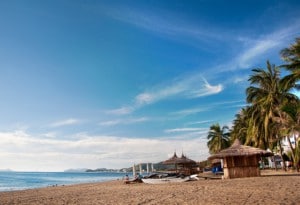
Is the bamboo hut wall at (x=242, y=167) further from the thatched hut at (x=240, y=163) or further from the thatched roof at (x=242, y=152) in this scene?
the thatched roof at (x=242, y=152)

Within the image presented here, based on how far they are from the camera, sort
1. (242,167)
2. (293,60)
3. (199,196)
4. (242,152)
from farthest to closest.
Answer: (242,167) → (242,152) → (293,60) → (199,196)

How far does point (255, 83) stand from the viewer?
25.7m

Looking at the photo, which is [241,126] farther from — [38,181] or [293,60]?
[38,181]

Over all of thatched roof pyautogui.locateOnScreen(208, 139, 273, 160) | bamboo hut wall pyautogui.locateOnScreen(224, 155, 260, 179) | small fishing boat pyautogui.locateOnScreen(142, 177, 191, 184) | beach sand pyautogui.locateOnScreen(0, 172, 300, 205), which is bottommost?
beach sand pyautogui.locateOnScreen(0, 172, 300, 205)

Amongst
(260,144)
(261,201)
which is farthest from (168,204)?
(260,144)

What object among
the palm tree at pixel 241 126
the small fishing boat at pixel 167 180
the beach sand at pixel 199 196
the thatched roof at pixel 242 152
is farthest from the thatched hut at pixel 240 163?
the palm tree at pixel 241 126

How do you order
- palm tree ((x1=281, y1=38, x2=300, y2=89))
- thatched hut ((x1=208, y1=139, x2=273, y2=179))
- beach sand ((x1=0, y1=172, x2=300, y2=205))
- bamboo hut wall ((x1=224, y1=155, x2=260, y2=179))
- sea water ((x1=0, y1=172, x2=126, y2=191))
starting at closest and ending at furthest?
1. beach sand ((x1=0, y1=172, x2=300, y2=205))
2. palm tree ((x1=281, y1=38, x2=300, y2=89))
3. thatched hut ((x1=208, y1=139, x2=273, y2=179))
4. bamboo hut wall ((x1=224, y1=155, x2=260, y2=179))
5. sea water ((x1=0, y1=172, x2=126, y2=191))

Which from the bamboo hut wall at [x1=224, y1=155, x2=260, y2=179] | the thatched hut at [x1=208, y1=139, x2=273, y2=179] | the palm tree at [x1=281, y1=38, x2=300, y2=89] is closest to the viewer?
the palm tree at [x1=281, y1=38, x2=300, y2=89]

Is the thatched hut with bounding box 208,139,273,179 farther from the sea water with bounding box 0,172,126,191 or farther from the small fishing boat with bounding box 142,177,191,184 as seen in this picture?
the sea water with bounding box 0,172,126,191

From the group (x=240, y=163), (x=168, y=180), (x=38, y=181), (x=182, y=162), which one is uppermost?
(x=182, y=162)

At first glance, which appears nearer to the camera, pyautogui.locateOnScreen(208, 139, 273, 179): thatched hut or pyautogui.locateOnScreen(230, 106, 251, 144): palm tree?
pyautogui.locateOnScreen(208, 139, 273, 179): thatched hut

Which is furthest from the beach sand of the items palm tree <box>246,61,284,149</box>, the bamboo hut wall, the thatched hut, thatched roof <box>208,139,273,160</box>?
palm tree <box>246,61,284,149</box>

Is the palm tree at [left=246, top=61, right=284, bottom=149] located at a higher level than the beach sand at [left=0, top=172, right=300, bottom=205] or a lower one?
higher

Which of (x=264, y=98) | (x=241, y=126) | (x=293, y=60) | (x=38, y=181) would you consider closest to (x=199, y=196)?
(x=293, y=60)
